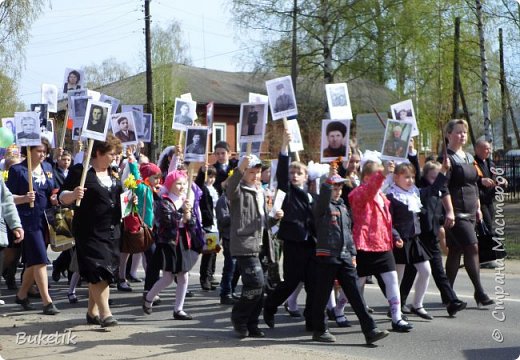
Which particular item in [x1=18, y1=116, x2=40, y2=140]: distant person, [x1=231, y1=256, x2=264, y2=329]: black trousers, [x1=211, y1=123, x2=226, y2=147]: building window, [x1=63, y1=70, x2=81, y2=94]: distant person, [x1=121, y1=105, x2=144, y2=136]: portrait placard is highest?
[x1=211, y1=123, x2=226, y2=147]: building window

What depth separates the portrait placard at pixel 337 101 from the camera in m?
9.70

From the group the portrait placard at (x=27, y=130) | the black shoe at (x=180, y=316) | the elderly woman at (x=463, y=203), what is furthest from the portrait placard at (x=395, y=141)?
the portrait placard at (x=27, y=130)

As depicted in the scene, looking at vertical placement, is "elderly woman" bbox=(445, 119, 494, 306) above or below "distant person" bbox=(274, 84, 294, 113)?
below

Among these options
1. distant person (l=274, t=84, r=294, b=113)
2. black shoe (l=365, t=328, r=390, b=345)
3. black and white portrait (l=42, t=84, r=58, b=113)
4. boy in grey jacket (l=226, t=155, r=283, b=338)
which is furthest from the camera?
black and white portrait (l=42, t=84, r=58, b=113)

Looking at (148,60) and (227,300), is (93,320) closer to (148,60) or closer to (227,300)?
(227,300)

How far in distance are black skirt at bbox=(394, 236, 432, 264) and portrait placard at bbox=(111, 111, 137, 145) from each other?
5249mm

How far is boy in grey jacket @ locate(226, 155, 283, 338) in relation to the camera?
25.4ft

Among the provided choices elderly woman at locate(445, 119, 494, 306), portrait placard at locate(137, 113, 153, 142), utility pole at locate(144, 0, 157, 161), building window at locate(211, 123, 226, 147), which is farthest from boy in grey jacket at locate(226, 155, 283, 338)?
building window at locate(211, 123, 226, 147)

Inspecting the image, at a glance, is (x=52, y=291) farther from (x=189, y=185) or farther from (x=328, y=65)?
(x=328, y=65)

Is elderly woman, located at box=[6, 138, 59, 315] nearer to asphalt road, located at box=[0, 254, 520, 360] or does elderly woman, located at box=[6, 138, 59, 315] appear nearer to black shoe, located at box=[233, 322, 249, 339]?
asphalt road, located at box=[0, 254, 520, 360]

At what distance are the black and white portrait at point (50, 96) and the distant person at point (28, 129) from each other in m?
4.60

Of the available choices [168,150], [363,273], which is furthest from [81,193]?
[168,150]

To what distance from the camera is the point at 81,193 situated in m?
7.76

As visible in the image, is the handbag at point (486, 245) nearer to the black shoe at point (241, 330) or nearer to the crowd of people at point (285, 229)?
the crowd of people at point (285, 229)
